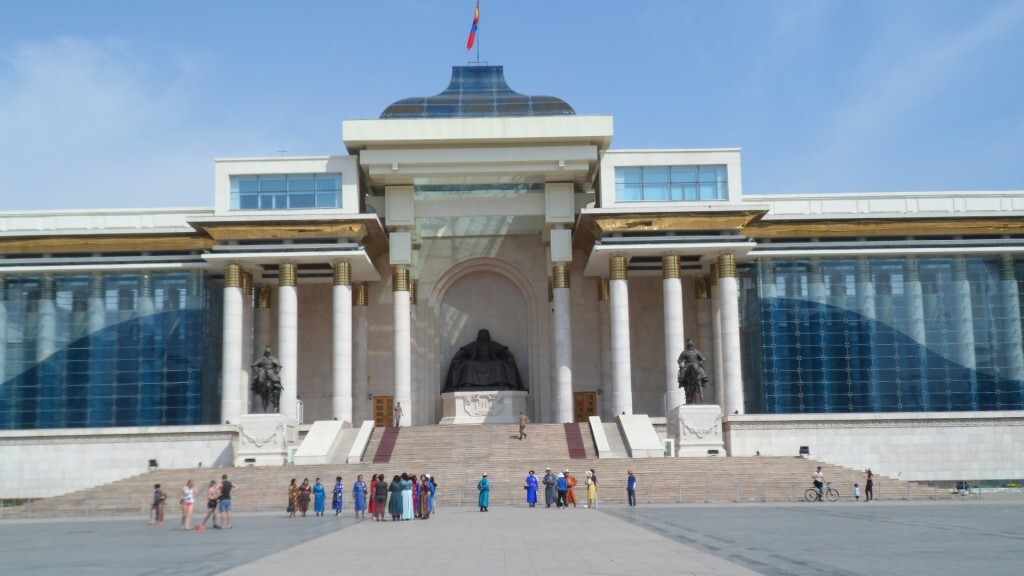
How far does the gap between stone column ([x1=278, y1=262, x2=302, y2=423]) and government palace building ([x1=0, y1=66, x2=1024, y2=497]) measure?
0.11m

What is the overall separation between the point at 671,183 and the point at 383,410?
1959cm

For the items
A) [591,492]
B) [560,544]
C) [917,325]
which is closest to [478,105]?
[917,325]

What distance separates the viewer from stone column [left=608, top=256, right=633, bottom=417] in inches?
2084

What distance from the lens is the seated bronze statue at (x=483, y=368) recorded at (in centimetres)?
5919

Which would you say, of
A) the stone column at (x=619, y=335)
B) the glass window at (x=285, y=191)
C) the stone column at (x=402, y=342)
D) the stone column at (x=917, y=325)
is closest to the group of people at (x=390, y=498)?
the stone column at (x=402, y=342)

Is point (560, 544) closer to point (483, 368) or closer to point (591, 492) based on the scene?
point (591, 492)

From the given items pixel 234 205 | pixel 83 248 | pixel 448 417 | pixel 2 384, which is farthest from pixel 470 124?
pixel 2 384

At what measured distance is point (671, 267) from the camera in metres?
53.4

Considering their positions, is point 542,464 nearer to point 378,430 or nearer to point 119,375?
point 378,430

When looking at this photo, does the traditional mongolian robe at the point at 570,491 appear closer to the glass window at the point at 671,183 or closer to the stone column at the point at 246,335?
the glass window at the point at 671,183

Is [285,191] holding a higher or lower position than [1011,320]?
higher

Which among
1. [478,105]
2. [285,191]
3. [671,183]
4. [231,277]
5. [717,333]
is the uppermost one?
[478,105]

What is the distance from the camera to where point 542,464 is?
44281mm

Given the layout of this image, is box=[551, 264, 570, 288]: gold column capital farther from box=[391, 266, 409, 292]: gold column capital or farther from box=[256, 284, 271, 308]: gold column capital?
box=[256, 284, 271, 308]: gold column capital
